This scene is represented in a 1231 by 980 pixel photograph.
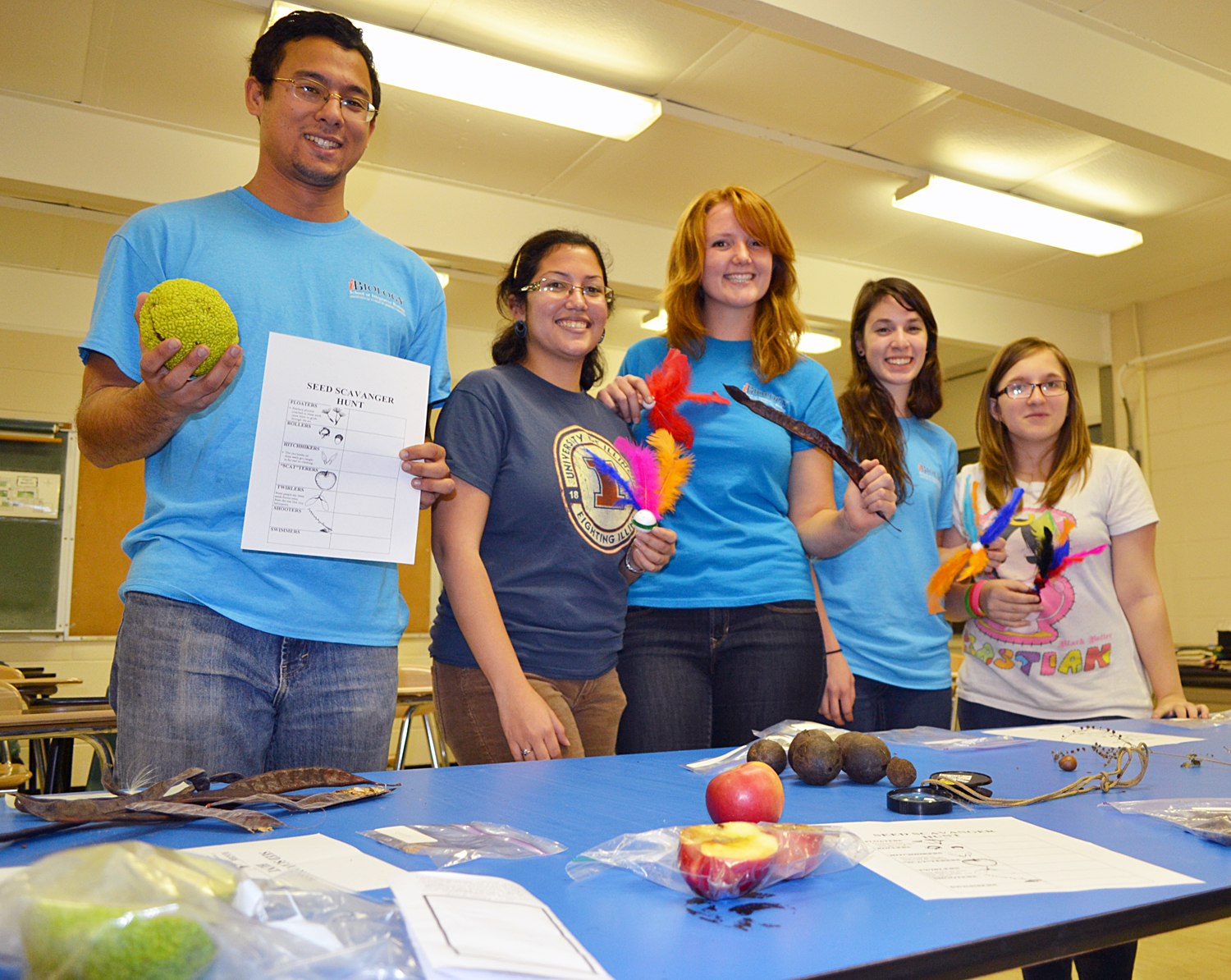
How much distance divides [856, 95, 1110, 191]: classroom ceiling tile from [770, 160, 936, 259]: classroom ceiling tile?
0.73ft

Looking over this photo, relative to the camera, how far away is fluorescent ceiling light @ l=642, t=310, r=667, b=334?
7.01m

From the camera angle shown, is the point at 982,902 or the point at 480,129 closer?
the point at 982,902

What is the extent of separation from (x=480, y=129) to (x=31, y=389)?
389cm

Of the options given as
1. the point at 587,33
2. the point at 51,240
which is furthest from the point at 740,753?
the point at 51,240

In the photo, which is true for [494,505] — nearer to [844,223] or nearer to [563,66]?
[563,66]

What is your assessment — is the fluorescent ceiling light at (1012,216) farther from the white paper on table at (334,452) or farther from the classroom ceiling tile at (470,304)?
the white paper on table at (334,452)

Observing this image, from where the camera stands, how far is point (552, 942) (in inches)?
26.5

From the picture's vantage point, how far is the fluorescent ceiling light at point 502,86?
3.97 metres

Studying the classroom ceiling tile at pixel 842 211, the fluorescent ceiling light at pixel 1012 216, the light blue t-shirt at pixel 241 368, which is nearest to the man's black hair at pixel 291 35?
the light blue t-shirt at pixel 241 368

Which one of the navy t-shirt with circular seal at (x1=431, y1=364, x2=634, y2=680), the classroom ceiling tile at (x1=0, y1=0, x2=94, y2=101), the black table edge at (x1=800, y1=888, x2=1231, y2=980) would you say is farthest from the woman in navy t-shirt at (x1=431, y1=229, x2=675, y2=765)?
the classroom ceiling tile at (x1=0, y1=0, x2=94, y2=101)

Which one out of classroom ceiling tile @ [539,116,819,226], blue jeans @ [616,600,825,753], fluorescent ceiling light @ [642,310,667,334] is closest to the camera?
blue jeans @ [616,600,825,753]

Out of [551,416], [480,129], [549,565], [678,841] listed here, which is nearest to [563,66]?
[480,129]

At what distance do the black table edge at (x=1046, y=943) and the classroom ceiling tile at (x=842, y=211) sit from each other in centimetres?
482

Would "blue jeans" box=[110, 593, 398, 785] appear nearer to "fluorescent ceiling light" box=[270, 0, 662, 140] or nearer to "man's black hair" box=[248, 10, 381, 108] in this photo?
"man's black hair" box=[248, 10, 381, 108]
